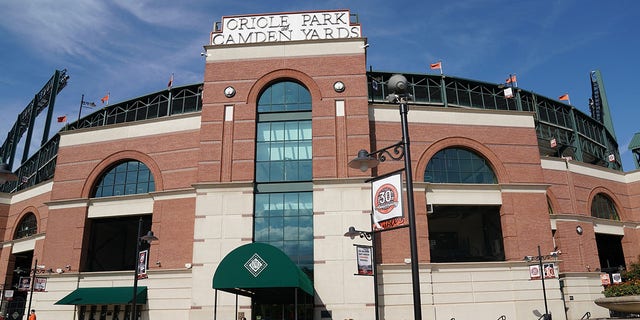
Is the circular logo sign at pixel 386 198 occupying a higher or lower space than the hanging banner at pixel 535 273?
higher

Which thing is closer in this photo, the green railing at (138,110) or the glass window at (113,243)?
the glass window at (113,243)

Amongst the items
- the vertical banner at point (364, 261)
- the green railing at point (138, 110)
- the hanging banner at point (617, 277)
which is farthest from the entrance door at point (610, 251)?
the green railing at point (138, 110)

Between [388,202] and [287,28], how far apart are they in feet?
72.5

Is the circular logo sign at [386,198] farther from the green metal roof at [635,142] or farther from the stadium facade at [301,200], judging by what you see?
the green metal roof at [635,142]

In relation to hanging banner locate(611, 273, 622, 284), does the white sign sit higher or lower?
higher

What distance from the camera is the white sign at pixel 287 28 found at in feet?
101

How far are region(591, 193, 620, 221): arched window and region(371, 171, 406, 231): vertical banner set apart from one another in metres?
32.8

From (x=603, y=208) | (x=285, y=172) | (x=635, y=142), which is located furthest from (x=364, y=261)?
(x=635, y=142)

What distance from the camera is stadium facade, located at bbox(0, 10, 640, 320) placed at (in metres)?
26.7

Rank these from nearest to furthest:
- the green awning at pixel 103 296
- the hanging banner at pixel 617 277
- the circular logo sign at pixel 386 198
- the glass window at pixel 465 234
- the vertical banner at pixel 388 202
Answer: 1. the vertical banner at pixel 388 202
2. the circular logo sign at pixel 386 198
3. the green awning at pixel 103 296
4. the glass window at pixel 465 234
5. the hanging banner at pixel 617 277

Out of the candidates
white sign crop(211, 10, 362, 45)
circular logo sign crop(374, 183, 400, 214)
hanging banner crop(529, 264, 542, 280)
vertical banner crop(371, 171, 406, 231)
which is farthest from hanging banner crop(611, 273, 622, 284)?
circular logo sign crop(374, 183, 400, 214)

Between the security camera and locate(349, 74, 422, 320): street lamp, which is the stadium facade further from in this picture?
the security camera

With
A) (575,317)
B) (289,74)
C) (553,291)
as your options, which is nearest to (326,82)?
(289,74)

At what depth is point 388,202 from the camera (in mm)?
11477
